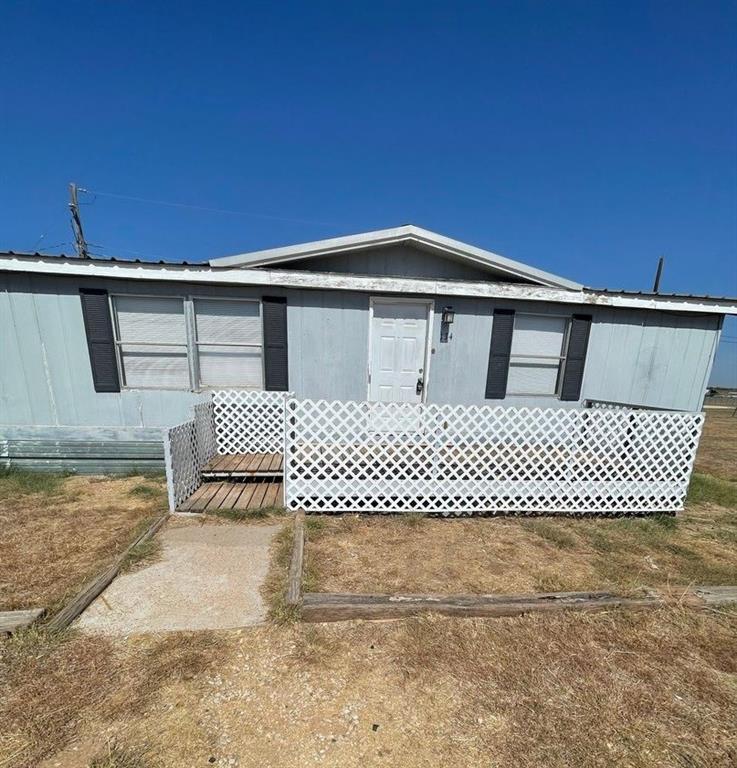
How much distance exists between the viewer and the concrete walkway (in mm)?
2348

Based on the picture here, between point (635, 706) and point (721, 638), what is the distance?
1.12 metres

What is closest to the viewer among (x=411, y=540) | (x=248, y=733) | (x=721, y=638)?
(x=248, y=733)

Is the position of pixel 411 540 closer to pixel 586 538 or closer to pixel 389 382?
pixel 586 538

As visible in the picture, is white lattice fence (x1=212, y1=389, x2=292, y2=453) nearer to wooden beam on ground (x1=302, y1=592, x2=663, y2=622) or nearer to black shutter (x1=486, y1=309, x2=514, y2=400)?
wooden beam on ground (x1=302, y1=592, x2=663, y2=622)

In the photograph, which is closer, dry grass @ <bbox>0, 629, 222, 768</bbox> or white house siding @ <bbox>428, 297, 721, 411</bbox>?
dry grass @ <bbox>0, 629, 222, 768</bbox>

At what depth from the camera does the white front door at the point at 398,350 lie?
543 centimetres

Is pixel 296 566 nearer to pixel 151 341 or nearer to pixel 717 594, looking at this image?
pixel 717 594

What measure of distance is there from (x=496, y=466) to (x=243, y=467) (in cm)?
328

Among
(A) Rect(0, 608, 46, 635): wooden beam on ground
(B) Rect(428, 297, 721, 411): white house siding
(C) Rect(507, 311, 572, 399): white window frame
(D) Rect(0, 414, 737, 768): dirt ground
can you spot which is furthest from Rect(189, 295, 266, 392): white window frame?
(C) Rect(507, 311, 572, 399): white window frame

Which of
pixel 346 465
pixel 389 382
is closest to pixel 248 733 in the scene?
pixel 346 465

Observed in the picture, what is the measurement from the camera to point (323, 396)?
549 cm

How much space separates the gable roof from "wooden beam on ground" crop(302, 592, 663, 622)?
14.1 ft

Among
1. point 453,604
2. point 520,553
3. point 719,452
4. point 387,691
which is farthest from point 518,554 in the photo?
point 719,452

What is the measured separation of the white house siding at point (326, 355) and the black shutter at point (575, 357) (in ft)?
0.49
